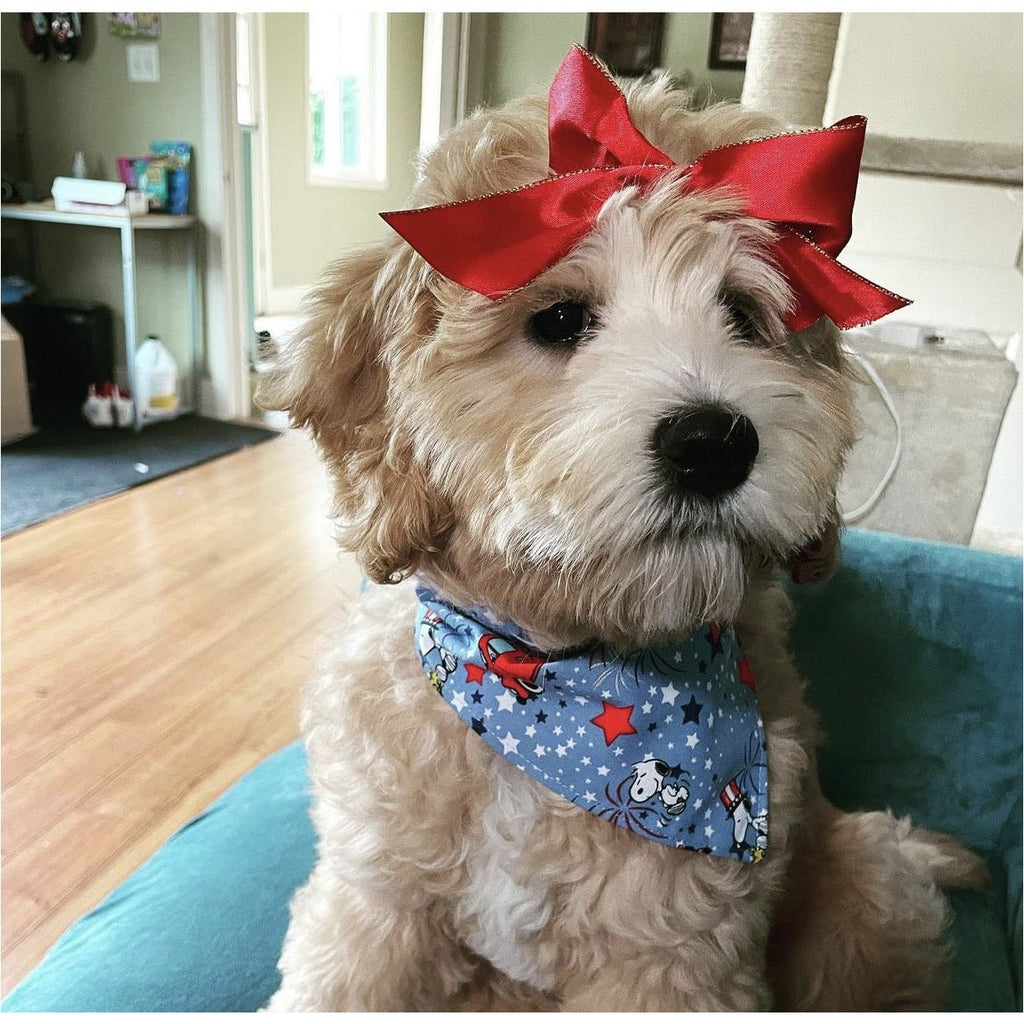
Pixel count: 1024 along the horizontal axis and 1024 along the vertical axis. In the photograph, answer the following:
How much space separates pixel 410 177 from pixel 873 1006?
3.60 ft

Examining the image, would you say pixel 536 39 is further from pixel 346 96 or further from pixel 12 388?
pixel 12 388

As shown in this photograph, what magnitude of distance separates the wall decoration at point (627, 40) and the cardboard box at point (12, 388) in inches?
157

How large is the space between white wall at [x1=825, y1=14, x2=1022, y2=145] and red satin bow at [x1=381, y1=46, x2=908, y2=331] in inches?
75.3

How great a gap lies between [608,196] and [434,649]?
476 millimetres

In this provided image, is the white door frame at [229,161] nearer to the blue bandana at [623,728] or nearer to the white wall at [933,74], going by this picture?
the white wall at [933,74]

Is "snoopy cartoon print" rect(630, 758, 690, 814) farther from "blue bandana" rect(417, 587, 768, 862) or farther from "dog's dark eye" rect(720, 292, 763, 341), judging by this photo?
"dog's dark eye" rect(720, 292, 763, 341)

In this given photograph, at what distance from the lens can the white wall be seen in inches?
92.8

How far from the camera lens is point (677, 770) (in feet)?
2.90

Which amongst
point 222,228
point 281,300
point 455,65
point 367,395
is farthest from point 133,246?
point 367,395

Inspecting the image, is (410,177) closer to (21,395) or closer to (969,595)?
(969,595)

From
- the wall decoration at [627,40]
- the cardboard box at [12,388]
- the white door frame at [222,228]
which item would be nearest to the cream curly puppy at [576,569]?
the cardboard box at [12,388]

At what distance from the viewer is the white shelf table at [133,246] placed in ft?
12.8

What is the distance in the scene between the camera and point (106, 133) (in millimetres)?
4355

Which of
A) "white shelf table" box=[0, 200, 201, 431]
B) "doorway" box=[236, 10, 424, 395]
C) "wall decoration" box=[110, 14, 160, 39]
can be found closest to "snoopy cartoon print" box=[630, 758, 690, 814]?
"white shelf table" box=[0, 200, 201, 431]
